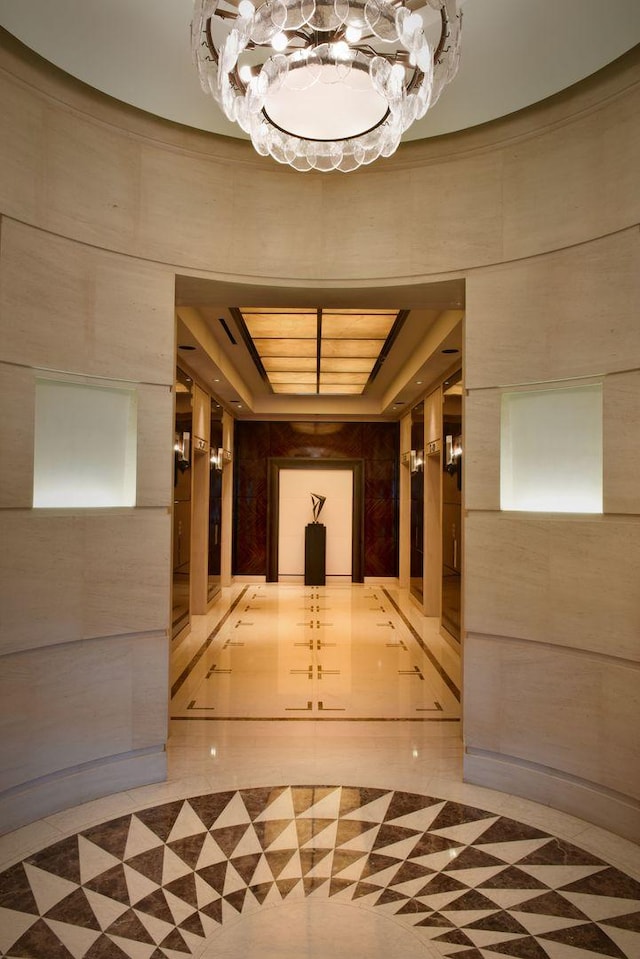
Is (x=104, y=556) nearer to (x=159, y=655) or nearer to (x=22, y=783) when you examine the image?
(x=159, y=655)

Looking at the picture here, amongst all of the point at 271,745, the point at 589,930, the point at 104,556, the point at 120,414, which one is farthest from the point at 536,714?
the point at 120,414

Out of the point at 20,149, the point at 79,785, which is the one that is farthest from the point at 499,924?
the point at 20,149

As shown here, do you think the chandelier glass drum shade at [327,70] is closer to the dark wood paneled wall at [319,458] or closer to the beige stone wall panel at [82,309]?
the beige stone wall panel at [82,309]

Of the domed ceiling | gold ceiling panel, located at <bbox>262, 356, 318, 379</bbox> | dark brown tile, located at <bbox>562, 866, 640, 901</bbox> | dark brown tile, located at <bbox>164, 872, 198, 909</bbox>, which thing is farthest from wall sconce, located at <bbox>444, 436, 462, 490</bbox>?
dark brown tile, located at <bbox>164, 872, 198, 909</bbox>

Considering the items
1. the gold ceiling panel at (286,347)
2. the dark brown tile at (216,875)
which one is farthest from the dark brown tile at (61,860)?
the gold ceiling panel at (286,347)

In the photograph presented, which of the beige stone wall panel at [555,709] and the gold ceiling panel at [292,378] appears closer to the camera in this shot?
the beige stone wall panel at [555,709]

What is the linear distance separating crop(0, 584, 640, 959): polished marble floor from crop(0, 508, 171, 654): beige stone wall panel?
1.01 metres

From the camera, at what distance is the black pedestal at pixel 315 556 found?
43.5 ft

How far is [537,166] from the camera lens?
3.80 metres

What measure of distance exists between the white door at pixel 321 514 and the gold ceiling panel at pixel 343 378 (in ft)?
10.8

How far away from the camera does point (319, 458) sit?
13859mm

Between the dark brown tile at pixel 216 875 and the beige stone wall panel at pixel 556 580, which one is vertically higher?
the beige stone wall panel at pixel 556 580

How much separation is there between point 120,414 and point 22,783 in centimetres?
214

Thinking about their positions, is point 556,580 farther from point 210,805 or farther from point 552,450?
point 210,805
